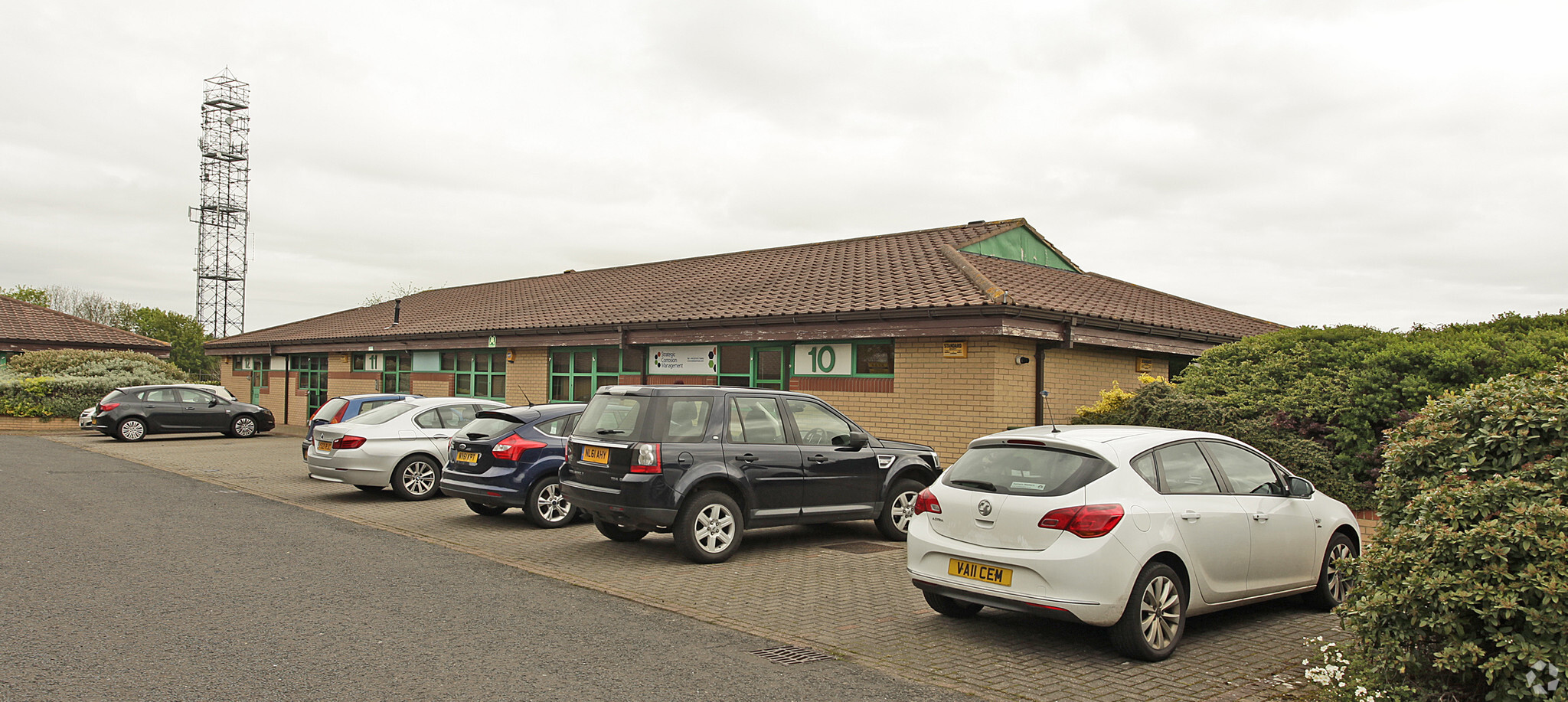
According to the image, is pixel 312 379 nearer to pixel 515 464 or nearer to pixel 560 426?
pixel 560 426

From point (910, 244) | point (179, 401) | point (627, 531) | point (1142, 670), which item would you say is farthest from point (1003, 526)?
point (179, 401)

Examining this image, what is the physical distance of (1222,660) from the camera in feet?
19.2

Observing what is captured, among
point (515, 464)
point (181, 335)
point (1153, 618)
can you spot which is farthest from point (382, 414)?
point (181, 335)

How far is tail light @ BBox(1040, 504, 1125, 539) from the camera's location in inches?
224

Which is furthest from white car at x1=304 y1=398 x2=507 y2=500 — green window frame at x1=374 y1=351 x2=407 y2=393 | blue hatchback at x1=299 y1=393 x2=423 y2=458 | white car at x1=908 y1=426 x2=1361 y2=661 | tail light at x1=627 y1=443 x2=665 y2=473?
green window frame at x1=374 y1=351 x2=407 y2=393

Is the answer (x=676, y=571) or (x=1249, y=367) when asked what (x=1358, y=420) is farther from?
(x=676, y=571)

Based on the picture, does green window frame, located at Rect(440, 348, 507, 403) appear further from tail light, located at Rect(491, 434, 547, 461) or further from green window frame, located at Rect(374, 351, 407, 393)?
tail light, located at Rect(491, 434, 547, 461)

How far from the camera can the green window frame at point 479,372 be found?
23.7 m

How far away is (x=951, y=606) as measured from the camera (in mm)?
6797

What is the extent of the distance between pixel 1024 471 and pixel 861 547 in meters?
3.97

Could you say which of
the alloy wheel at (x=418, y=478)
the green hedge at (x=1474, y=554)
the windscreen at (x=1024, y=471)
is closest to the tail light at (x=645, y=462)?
the windscreen at (x=1024, y=471)

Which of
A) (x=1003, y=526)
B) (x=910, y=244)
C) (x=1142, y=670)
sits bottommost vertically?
(x=1142, y=670)

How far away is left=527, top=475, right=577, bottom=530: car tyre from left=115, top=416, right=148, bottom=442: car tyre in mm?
18528

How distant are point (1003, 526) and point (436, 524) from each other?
7509 millimetres
